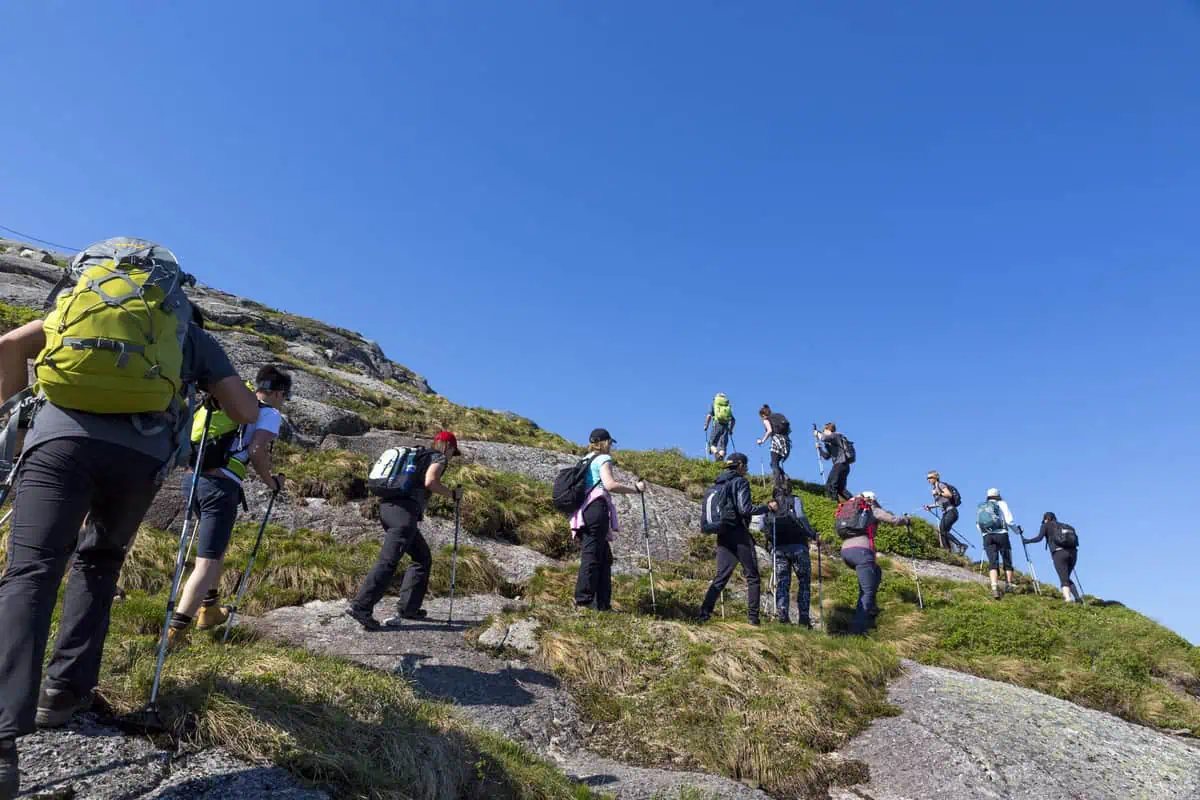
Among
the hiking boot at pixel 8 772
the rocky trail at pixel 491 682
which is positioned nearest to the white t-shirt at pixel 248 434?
the rocky trail at pixel 491 682

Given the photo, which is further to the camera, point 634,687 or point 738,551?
point 738,551

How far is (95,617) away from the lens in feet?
12.5

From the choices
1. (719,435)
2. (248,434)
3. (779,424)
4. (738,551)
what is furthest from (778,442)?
(248,434)

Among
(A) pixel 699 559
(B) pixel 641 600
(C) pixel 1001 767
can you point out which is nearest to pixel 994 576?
(A) pixel 699 559

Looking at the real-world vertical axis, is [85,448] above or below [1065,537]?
below

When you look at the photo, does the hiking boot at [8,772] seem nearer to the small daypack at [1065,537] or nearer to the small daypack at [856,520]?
the small daypack at [856,520]

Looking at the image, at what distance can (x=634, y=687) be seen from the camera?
8117mm

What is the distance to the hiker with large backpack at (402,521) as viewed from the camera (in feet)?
28.8

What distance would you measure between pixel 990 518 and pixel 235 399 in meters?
17.2

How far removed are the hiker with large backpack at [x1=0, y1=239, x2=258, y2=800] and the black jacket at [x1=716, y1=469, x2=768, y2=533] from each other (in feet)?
26.8

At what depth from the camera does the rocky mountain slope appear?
4383 mm

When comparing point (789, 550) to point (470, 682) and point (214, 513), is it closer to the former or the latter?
point (470, 682)

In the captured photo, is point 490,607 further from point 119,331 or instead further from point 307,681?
point 119,331

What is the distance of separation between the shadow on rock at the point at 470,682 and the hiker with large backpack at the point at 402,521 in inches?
44.0
